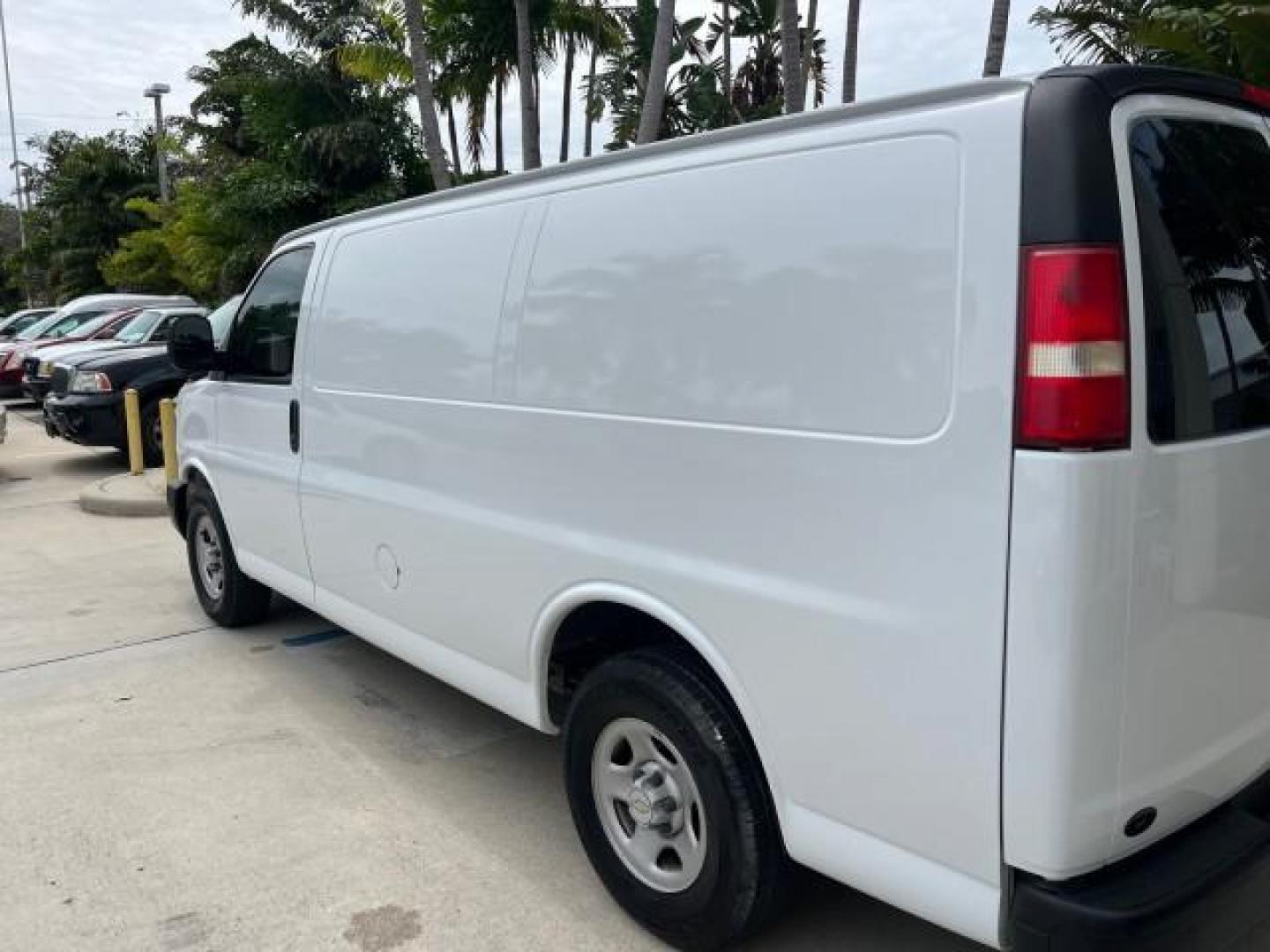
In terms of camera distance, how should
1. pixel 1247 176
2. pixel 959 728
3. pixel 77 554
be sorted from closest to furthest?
pixel 959 728
pixel 1247 176
pixel 77 554

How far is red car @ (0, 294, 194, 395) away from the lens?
55.5 ft

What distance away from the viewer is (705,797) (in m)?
2.59

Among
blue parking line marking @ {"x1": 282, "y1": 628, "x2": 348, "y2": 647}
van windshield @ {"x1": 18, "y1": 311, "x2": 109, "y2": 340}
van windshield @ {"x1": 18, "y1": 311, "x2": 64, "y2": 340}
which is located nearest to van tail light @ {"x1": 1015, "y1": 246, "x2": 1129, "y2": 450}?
blue parking line marking @ {"x1": 282, "y1": 628, "x2": 348, "y2": 647}

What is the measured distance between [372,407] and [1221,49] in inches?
250

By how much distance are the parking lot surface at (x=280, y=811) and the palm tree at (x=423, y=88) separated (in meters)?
Result: 7.36

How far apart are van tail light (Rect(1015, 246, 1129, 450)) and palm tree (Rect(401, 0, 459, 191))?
10.2 m

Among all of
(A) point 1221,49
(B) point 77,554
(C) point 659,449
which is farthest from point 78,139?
(C) point 659,449

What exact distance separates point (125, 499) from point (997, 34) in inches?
333

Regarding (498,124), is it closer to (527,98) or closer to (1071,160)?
(527,98)

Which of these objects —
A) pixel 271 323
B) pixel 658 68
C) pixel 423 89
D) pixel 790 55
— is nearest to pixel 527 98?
pixel 423 89

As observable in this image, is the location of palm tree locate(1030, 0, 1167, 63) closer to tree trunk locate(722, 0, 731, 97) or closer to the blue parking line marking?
the blue parking line marking

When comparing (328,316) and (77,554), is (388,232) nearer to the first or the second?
(328,316)

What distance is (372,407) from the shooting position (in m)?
3.84

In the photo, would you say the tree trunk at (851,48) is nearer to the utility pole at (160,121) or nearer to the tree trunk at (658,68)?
the tree trunk at (658,68)
